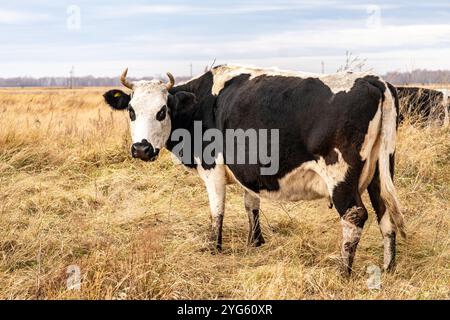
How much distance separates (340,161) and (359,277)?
114 centimetres

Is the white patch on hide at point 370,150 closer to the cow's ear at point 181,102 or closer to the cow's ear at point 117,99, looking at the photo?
the cow's ear at point 181,102

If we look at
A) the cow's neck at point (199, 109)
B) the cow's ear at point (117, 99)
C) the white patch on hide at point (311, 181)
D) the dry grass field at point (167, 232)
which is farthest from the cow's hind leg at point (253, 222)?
the cow's ear at point (117, 99)

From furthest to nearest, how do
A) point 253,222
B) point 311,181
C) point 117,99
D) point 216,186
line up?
1. point 117,99
2. point 253,222
3. point 216,186
4. point 311,181

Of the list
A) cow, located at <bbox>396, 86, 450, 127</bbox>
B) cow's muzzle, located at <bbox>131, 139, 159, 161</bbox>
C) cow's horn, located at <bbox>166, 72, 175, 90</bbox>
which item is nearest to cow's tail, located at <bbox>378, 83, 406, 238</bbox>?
cow's muzzle, located at <bbox>131, 139, 159, 161</bbox>

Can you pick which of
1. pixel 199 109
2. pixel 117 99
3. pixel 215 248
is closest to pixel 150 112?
pixel 199 109

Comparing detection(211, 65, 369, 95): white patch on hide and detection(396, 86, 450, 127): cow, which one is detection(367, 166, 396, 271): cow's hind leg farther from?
detection(396, 86, 450, 127): cow

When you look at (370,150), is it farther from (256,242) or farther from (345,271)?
(256,242)

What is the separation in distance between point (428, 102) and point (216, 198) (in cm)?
698

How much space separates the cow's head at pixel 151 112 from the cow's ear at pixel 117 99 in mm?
316

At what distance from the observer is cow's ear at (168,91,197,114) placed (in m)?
6.46

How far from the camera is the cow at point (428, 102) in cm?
1122

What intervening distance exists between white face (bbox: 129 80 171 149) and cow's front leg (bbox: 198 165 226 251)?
0.66 metres

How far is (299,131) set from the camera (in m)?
5.33

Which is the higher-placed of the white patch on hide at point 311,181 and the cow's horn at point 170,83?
the cow's horn at point 170,83
